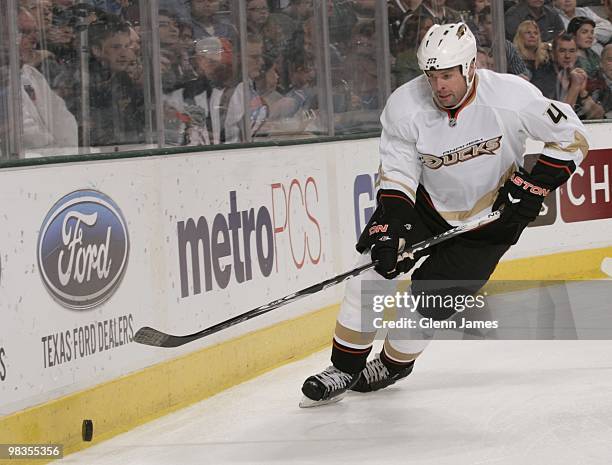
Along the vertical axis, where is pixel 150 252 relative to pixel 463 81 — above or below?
below

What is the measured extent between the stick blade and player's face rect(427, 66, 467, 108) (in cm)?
116

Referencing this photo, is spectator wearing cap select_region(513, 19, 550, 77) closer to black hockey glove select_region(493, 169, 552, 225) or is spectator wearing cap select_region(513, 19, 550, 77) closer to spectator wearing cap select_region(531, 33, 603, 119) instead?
spectator wearing cap select_region(531, 33, 603, 119)

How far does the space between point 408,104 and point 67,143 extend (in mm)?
1137

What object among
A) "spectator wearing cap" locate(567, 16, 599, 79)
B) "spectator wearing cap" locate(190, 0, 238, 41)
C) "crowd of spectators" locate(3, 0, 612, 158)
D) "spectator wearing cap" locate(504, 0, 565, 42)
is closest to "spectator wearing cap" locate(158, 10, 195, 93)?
"crowd of spectators" locate(3, 0, 612, 158)

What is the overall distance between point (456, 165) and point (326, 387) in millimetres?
875

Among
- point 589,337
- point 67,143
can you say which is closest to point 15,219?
point 67,143

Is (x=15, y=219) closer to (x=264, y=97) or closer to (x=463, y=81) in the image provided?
A: (x=463, y=81)

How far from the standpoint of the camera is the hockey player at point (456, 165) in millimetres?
4070

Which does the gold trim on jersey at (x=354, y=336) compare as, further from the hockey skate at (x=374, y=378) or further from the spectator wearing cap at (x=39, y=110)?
the spectator wearing cap at (x=39, y=110)

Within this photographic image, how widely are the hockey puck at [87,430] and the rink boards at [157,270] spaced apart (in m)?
0.02

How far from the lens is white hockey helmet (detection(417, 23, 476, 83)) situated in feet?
13.0

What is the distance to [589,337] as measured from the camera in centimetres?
545

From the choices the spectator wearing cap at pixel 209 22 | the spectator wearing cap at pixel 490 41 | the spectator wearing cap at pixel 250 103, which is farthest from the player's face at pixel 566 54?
the spectator wearing cap at pixel 209 22

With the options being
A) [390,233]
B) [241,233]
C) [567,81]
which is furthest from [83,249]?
[567,81]
